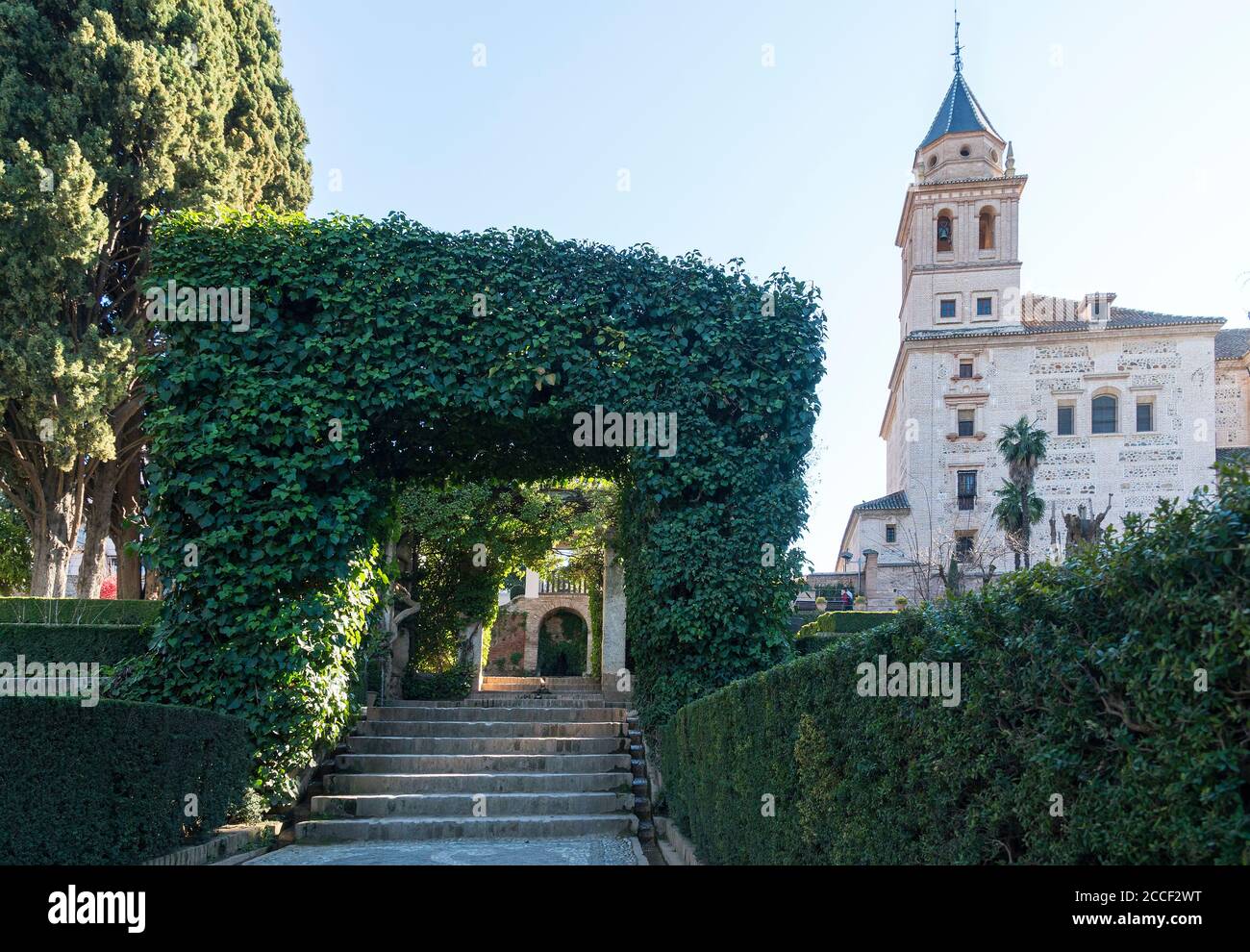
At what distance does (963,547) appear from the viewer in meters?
45.0

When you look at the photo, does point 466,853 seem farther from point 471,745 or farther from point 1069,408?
point 1069,408

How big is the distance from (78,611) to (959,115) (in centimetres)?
4995

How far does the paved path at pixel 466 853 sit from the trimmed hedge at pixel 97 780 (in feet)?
3.65

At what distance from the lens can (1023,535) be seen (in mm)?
38281

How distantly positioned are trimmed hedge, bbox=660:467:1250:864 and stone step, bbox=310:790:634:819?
5.98 meters

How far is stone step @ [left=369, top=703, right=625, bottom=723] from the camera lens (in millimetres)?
13266

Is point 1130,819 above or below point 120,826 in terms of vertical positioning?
above

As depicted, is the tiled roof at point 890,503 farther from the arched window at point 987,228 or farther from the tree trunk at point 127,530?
the tree trunk at point 127,530

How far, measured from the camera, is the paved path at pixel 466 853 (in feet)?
27.5

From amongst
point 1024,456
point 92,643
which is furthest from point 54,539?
point 1024,456

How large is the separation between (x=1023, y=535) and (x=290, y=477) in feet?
113
